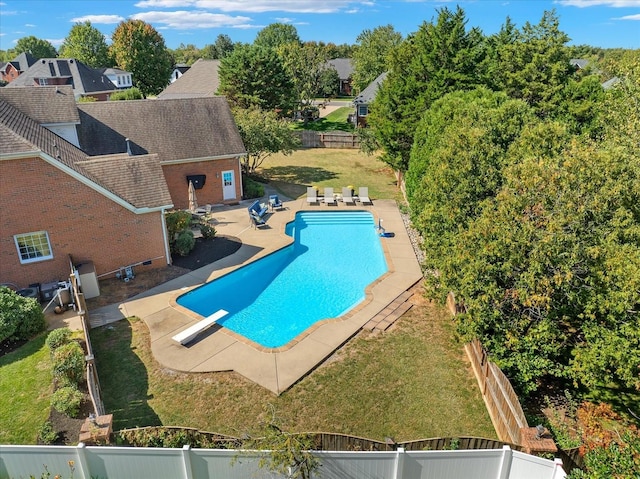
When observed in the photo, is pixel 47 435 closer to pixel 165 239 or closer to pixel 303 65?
pixel 165 239

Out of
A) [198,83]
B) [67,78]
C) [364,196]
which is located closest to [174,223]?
[364,196]

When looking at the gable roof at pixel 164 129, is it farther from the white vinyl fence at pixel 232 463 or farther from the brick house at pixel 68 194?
the white vinyl fence at pixel 232 463

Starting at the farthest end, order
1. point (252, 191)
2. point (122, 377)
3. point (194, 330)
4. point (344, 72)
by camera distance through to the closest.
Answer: point (344, 72) → point (252, 191) → point (194, 330) → point (122, 377)

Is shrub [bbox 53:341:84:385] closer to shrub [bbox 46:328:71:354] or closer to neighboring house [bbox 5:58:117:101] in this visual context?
shrub [bbox 46:328:71:354]

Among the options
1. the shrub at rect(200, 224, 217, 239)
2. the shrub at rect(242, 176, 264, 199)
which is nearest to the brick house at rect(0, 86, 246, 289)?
the shrub at rect(200, 224, 217, 239)

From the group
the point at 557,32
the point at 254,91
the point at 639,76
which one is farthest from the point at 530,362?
the point at 254,91

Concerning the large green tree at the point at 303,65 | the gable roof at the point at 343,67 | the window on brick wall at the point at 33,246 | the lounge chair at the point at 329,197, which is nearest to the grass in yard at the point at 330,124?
the large green tree at the point at 303,65

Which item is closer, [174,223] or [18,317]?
[18,317]
